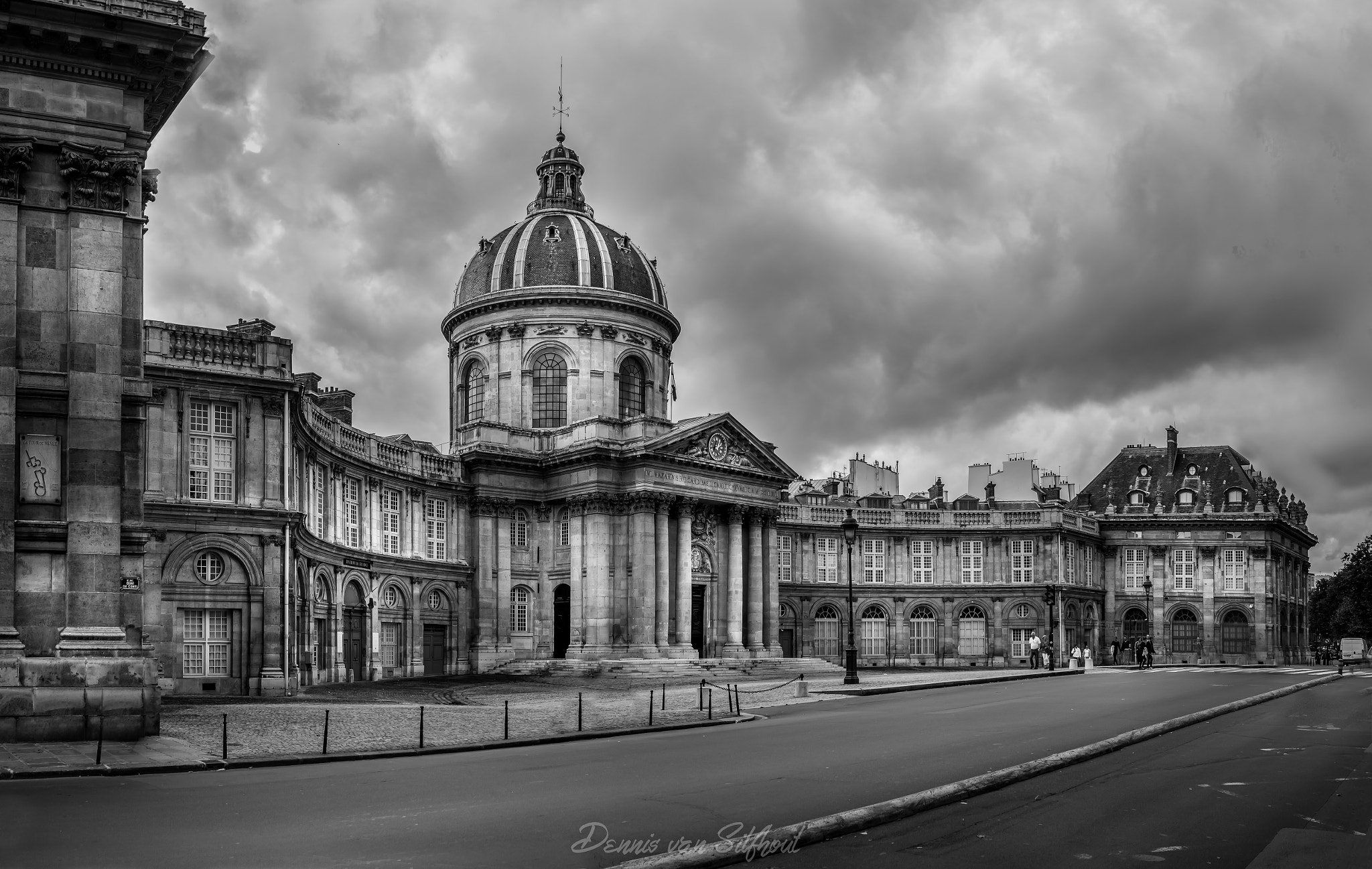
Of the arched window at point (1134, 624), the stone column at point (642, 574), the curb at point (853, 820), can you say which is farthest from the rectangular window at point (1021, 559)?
the curb at point (853, 820)

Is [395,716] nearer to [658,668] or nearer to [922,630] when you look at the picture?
[658,668]

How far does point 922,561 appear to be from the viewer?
8612cm

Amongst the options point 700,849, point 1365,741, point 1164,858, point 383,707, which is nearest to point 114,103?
point 383,707

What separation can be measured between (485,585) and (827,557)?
2707cm

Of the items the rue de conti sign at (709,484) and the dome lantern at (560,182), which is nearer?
the rue de conti sign at (709,484)

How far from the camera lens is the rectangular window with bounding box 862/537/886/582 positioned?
84.9 meters

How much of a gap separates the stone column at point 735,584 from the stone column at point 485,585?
1117 centimetres

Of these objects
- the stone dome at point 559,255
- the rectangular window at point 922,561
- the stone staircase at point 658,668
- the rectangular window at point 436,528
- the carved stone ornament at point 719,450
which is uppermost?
the stone dome at point 559,255

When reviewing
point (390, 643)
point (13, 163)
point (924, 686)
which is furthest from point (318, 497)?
point (13, 163)

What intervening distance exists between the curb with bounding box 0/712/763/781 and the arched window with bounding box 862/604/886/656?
187ft

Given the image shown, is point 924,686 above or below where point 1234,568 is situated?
below

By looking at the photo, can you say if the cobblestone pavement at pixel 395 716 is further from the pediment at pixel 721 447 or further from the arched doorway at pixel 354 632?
the pediment at pixel 721 447

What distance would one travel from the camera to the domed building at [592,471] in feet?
205

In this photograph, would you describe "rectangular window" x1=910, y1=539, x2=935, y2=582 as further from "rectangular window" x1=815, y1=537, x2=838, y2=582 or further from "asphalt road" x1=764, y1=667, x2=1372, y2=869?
"asphalt road" x1=764, y1=667, x2=1372, y2=869
